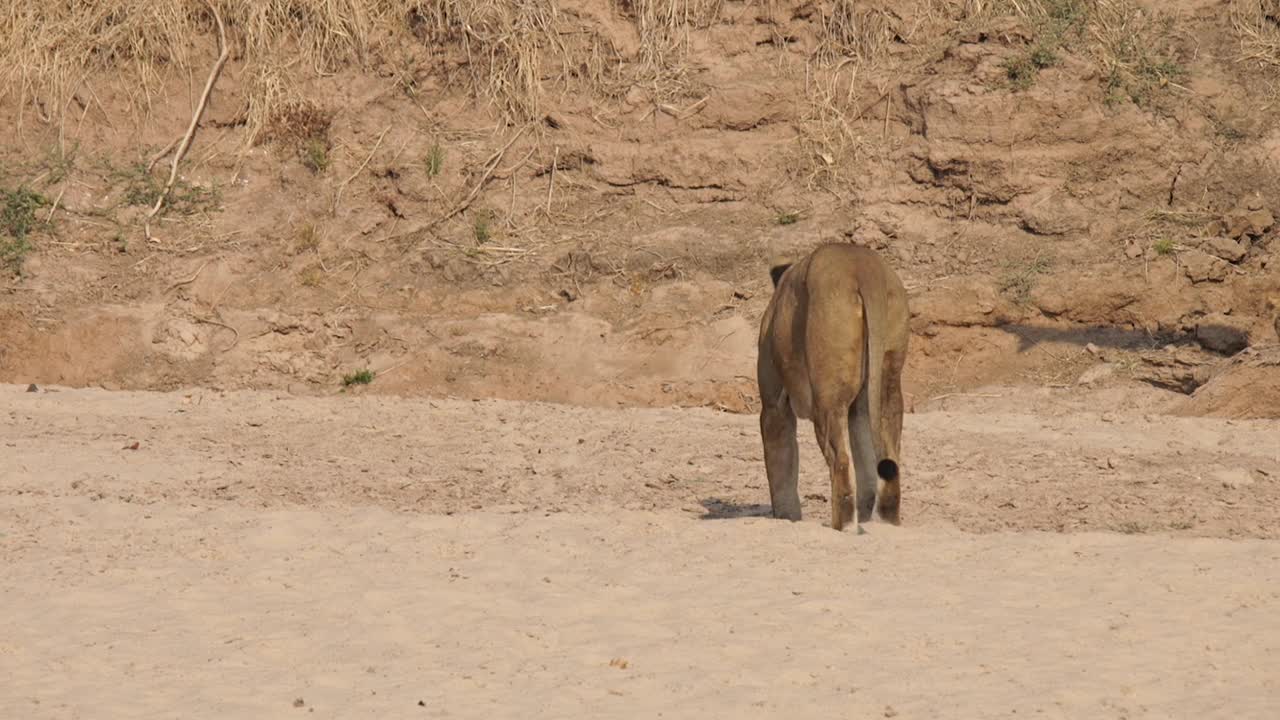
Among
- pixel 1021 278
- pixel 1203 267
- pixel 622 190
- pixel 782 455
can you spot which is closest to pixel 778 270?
pixel 782 455

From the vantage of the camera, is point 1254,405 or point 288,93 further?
point 288,93

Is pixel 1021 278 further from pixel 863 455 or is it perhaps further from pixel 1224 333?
pixel 863 455

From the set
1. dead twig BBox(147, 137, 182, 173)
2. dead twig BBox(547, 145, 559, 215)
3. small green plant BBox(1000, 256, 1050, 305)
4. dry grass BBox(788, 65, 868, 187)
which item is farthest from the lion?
dead twig BBox(147, 137, 182, 173)

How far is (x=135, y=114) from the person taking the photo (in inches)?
650

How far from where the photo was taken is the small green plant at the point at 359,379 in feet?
45.3

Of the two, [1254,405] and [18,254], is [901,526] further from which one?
[18,254]

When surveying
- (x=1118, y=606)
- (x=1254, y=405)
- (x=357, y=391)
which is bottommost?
(x=357, y=391)

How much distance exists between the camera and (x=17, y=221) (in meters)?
15.5

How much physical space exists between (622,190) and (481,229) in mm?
1379

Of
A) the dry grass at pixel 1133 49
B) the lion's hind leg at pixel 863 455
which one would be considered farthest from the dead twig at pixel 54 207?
the lion's hind leg at pixel 863 455

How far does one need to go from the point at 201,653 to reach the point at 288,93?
1076 centimetres

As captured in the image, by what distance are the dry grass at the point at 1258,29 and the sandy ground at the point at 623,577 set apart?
18.6 ft

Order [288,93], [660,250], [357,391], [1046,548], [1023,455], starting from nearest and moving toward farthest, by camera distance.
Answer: [1046,548], [1023,455], [357,391], [660,250], [288,93]

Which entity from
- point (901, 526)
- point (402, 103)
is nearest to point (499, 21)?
point (402, 103)
